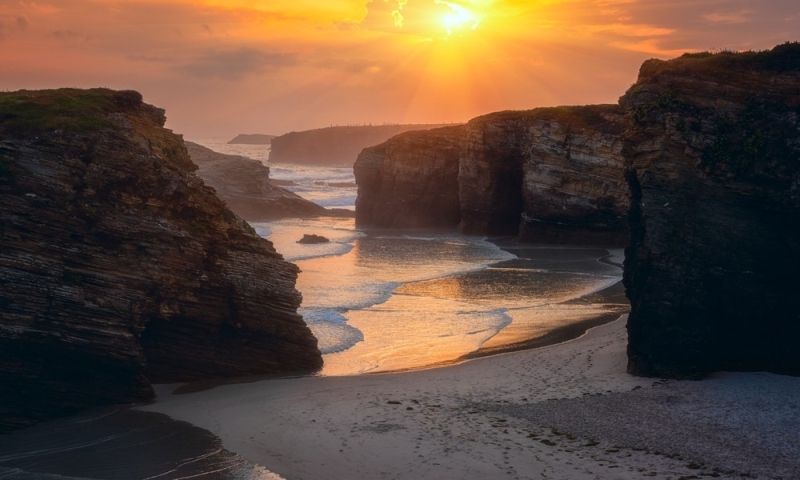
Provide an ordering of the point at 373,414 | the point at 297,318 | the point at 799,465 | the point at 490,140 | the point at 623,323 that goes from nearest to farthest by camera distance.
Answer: the point at 799,465 < the point at 373,414 < the point at 297,318 < the point at 623,323 < the point at 490,140

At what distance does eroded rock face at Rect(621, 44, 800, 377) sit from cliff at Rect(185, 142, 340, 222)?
5334 centimetres

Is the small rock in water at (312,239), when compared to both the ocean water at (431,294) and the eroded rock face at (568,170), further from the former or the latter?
the eroded rock face at (568,170)

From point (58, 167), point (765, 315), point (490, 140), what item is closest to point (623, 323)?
point (765, 315)

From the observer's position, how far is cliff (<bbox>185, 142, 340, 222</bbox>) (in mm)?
71875

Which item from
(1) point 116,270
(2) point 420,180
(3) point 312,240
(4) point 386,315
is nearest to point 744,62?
(4) point 386,315

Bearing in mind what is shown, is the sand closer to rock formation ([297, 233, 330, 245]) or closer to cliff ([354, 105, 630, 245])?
cliff ([354, 105, 630, 245])

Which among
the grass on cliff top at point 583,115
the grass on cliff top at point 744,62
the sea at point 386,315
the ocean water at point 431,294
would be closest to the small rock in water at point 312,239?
the sea at point 386,315

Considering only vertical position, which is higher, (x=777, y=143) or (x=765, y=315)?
(x=777, y=143)

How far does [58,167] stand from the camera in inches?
734

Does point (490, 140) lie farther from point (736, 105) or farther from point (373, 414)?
point (373, 414)

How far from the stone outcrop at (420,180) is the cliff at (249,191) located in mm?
10573

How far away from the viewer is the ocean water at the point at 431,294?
24.5 meters

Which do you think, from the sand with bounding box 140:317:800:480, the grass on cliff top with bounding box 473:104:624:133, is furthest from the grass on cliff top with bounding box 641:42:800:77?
the grass on cliff top with bounding box 473:104:624:133

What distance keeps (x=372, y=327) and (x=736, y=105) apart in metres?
12.6
